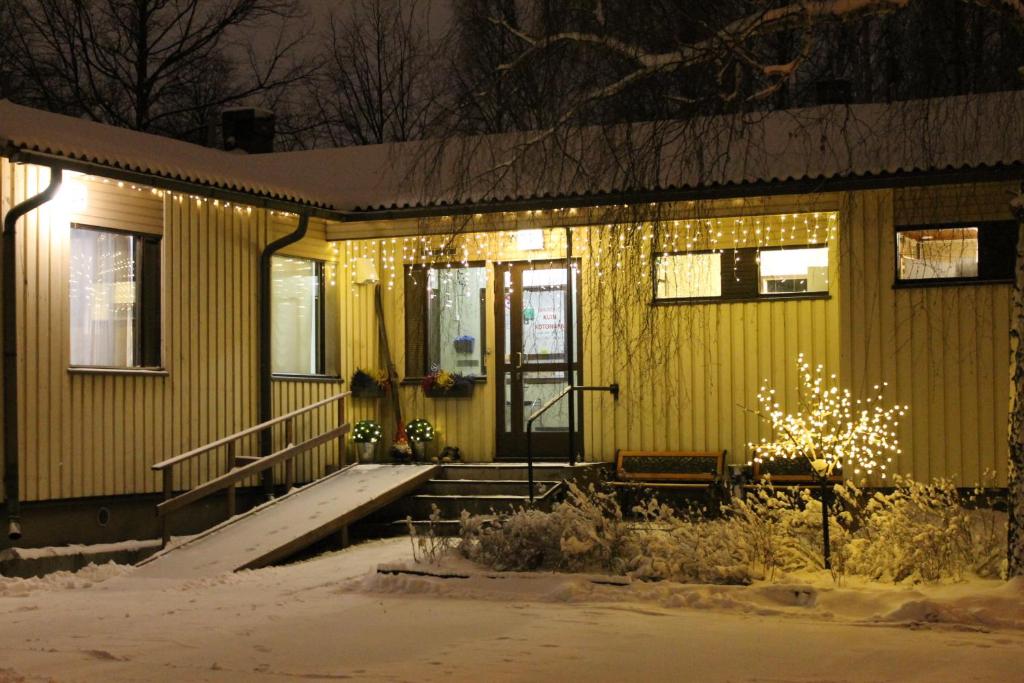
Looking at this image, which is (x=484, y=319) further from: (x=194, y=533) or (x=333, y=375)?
(x=194, y=533)

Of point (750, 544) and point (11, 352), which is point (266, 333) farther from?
point (750, 544)

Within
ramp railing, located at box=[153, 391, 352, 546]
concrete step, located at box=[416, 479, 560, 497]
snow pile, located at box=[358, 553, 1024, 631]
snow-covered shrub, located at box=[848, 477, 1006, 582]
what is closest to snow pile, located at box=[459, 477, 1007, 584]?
snow-covered shrub, located at box=[848, 477, 1006, 582]

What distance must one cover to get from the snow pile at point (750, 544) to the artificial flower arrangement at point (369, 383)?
196 inches

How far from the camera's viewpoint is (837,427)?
43.5 feet

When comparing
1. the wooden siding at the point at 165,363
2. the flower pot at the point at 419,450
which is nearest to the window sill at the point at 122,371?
the wooden siding at the point at 165,363

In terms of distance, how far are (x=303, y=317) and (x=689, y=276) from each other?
450 centimetres

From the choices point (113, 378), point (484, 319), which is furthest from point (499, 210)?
point (113, 378)

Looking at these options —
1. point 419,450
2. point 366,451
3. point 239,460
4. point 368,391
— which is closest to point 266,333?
point 239,460

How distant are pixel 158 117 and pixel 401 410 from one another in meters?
16.9

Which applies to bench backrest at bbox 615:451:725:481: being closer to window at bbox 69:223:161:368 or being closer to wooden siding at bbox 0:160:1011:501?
wooden siding at bbox 0:160:1011:501

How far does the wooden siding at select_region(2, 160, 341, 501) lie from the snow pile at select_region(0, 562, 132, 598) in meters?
0.80

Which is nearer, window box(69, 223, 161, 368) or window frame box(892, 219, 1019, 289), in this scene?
window box(69, 223, 161, 368)

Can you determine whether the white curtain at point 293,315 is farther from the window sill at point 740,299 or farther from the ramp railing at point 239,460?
the window sill at point 740,299

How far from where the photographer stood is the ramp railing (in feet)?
41.2
